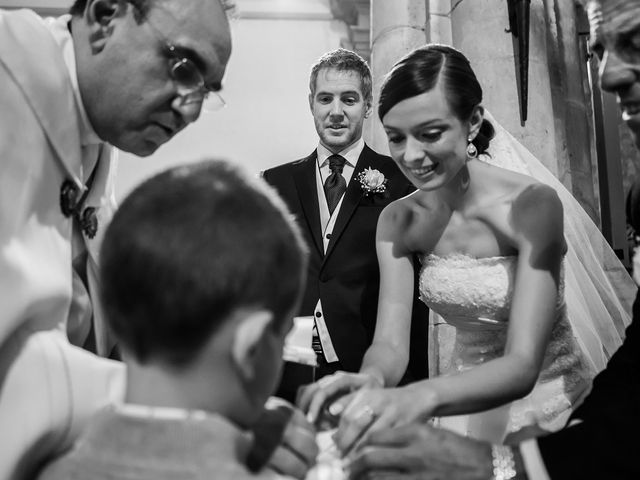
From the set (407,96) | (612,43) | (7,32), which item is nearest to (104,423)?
(7,32)

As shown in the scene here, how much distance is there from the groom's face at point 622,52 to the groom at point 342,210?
1705 mm

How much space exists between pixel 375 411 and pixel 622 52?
1079 mm

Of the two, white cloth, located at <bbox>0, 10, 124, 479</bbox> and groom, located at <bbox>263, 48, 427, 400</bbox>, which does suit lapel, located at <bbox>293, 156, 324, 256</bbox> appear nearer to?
groom, located at <bbox>263, 48, 427, 400</bbox>

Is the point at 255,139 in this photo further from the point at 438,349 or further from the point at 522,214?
the point at 522,214

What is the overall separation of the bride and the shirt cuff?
0.35 meters

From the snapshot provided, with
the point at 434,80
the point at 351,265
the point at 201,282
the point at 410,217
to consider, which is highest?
the point at 434,80

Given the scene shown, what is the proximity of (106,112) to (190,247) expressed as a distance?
0.99 meters

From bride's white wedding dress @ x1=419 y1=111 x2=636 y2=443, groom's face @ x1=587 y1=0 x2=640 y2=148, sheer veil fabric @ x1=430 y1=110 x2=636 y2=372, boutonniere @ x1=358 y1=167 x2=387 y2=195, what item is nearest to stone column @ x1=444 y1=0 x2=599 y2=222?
sheer veil fabric @ x1=430 y1=110 x2=636 y2=372

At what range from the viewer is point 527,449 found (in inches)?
63.4

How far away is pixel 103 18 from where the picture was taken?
1.92 meters

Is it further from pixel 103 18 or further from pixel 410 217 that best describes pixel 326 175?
pixel 103 18

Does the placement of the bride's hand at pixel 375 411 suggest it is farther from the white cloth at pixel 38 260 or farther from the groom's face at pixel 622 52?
the groom's face at pixel 622 52

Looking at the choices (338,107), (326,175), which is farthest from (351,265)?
(338,107)

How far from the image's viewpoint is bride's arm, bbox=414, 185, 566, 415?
1.93 m
